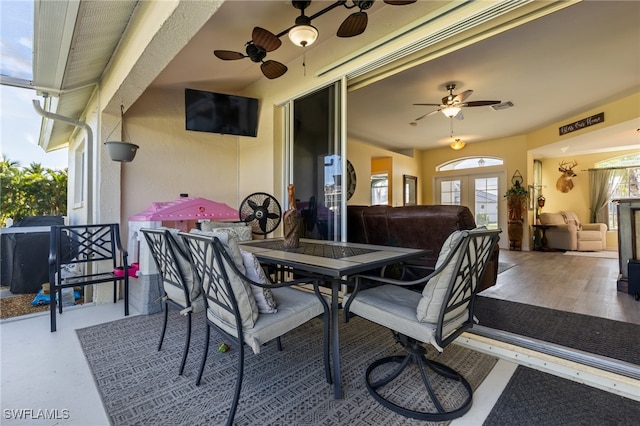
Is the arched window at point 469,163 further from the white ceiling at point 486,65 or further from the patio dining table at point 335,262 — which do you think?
the patio dining table at point 335,262

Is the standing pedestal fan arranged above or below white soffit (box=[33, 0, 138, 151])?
below

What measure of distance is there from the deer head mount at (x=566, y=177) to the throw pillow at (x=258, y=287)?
916 cm

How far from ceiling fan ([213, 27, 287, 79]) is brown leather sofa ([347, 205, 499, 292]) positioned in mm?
1783

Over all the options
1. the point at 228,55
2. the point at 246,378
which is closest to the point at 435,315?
the point at 246,378

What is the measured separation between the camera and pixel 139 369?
1.79m

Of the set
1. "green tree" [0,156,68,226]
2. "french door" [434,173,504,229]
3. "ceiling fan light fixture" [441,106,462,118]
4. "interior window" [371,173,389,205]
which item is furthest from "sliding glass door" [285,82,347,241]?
"green tree" [0,156,68,226]

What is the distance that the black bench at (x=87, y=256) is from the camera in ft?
8.50

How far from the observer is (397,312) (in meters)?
1.47

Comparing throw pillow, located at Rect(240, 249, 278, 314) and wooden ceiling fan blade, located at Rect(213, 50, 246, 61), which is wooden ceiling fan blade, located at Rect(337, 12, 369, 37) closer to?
wooden ceiling fan blade, located at Rect(213, 50, 246, 61)

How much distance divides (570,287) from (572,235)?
3993mm

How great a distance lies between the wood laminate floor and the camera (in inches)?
107

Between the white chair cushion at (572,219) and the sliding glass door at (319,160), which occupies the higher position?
the sliding glass door at (319,160)

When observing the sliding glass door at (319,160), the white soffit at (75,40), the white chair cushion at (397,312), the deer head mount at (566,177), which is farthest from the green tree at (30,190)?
the deer head mount at (566,177)

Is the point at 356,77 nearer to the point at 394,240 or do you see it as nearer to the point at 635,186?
the point at 394,240
